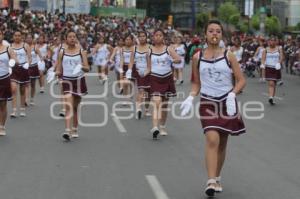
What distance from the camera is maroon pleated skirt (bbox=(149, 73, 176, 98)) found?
13081 mm

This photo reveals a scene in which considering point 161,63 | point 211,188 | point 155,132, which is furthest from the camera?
point 161,63

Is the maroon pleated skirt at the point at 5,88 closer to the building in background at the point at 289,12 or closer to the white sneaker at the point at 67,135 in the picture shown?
the white sneaker at the point at 67,135

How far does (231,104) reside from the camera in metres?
7.93

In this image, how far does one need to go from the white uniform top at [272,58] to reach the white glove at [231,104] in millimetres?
11614

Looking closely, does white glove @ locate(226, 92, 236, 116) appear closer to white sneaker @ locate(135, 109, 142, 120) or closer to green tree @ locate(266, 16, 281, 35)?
white sneaker @ locate(135, 109, 142, 120)

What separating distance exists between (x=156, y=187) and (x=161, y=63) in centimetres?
485

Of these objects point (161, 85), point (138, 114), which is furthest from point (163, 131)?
point (138, 114)

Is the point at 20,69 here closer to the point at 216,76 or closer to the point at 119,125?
the point at 119,125

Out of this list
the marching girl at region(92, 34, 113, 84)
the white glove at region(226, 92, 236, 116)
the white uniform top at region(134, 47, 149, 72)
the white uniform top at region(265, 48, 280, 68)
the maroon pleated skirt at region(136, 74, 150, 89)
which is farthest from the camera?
the marching girl at region(92, 34, 113, 84)

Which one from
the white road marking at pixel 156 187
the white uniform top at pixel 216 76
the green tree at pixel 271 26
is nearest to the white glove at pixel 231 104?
the white uniform top at pixel 216 76

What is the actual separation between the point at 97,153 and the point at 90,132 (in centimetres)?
254

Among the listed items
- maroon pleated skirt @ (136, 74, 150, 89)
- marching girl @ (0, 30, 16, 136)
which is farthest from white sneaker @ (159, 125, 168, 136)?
marching girl @ (0, 30, 16, 136)

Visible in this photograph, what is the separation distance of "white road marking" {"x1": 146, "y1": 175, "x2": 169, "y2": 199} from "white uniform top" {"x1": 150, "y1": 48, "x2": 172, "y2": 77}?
422 cm

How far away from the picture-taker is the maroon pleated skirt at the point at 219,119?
8023 millimetres
